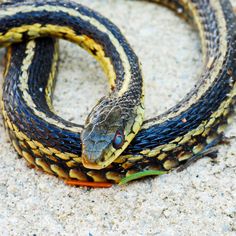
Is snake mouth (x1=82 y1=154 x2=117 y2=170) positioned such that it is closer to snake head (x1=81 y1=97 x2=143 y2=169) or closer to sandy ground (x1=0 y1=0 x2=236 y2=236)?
snake head (x1=81 y1=97 x2=143 y2=169)

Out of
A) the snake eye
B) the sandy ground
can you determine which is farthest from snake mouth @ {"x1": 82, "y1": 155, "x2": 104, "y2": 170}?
the sandy ground

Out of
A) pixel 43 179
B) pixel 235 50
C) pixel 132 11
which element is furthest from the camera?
pixel 132 11

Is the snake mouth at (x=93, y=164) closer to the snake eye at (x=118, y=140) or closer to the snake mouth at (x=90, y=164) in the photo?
the snake mouth at (x=90, y=164)

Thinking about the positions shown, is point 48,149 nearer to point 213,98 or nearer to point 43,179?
point 43,179

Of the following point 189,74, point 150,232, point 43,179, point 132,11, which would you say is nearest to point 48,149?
point 43,179

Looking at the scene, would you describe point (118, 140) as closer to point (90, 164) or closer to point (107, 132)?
point (107, 132)

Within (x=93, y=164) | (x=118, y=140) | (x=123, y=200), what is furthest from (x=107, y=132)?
(x=123, y=200)

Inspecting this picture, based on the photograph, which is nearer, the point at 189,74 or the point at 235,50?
the point at 235,50

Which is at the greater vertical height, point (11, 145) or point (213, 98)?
point (213, 98)

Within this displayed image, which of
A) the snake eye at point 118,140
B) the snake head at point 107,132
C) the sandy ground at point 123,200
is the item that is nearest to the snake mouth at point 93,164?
the snake head at point 107,132
